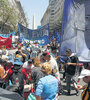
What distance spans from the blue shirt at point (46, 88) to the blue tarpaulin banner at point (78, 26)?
1.70m

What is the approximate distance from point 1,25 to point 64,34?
37.8 metres

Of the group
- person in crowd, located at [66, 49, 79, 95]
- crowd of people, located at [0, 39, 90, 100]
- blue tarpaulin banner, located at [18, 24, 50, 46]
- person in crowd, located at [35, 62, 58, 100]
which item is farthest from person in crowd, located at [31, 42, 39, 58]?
person in crowd, located at [35, 62, 58, 100]

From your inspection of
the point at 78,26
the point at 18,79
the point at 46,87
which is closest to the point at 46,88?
the point at 46,87

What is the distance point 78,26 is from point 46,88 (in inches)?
81.2

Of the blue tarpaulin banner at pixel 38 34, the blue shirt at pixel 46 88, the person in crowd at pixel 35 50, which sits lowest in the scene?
the blue shirt at pixel 46 88

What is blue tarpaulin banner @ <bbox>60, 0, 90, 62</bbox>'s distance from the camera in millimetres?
4418

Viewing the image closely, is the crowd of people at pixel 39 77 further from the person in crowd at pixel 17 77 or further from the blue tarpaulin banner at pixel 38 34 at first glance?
the blue tarpaulin banner at pixel 38 34

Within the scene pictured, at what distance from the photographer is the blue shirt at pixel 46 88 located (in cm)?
287

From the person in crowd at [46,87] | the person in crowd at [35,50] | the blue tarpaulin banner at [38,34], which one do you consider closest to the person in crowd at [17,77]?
the person in crowd at [46,87]

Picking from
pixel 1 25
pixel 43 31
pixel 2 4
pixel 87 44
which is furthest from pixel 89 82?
pixel 1 25

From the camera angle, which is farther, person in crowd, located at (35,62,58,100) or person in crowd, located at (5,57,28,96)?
person in crowd, located at (5,57,28,96)

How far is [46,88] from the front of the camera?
296 centimetres

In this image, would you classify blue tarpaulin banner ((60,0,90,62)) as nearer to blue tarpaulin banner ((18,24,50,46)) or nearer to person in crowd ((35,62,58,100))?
person in crowd ((35,62,58,100))

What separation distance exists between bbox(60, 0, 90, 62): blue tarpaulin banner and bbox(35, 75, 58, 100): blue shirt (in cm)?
170
